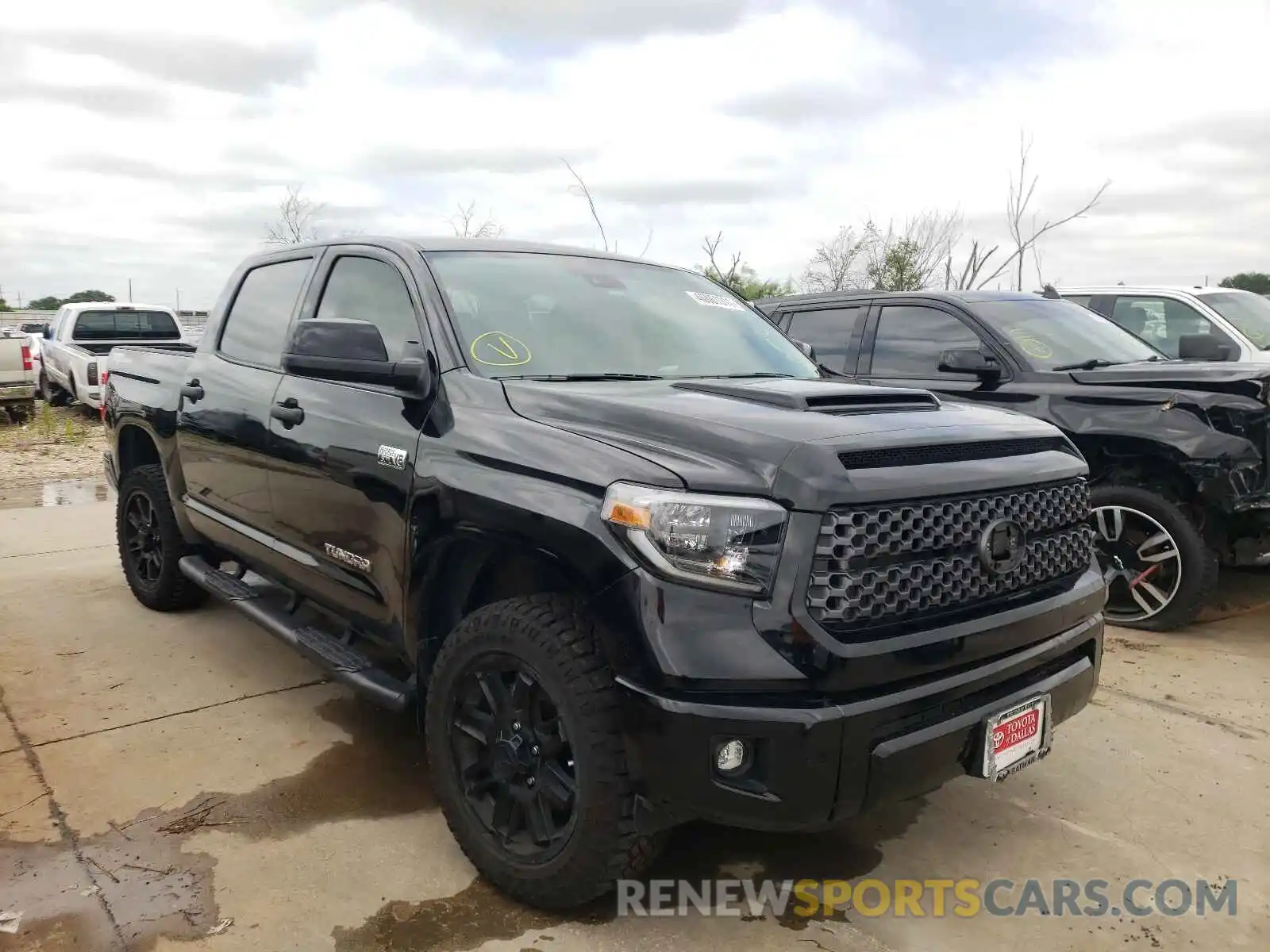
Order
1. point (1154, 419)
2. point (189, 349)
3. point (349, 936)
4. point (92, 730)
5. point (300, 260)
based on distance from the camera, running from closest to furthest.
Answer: point (349, 936)
point (92, 730)
point (300, 260)
point (1154, 419)
point (189, 349)

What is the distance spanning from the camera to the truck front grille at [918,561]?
224cm

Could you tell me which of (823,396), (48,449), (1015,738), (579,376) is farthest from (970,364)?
(48,449)

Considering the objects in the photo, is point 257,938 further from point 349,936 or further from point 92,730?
point 92,730

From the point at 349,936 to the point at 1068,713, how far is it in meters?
2.10

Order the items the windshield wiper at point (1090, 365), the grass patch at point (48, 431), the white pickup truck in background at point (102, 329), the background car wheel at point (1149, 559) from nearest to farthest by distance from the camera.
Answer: the background car wheel at point (1149, 559), the windshield wiper at point (1090, 365), the grass patch at point (48, 431), the white pickup truck in background at point (102, 329)

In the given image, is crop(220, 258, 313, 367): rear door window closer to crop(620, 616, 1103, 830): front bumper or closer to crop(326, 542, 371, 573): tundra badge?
crop(326, 542, 371, 573): tundra badge

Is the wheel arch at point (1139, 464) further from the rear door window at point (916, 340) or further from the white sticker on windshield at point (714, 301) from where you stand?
the white sticker on windshield at point (714, 301)

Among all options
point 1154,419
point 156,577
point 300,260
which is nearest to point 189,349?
point 156,577

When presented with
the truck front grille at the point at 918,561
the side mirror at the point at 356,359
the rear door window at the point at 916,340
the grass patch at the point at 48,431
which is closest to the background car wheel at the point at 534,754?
the truck front grille at the point at 918,561

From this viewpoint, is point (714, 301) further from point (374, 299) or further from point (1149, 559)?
point (1149, 559)

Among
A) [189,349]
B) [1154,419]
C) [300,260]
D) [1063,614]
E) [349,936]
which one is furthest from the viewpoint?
[189,349]

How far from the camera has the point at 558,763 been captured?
8.20 feet

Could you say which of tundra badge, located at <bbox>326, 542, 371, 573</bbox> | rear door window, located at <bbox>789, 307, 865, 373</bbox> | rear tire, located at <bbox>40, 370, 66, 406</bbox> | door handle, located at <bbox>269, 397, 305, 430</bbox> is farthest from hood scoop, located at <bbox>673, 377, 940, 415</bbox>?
rear tire, located at <bbox>40, 370, 66, 406</bbox>

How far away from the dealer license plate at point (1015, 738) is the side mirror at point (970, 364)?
3.02 meters
